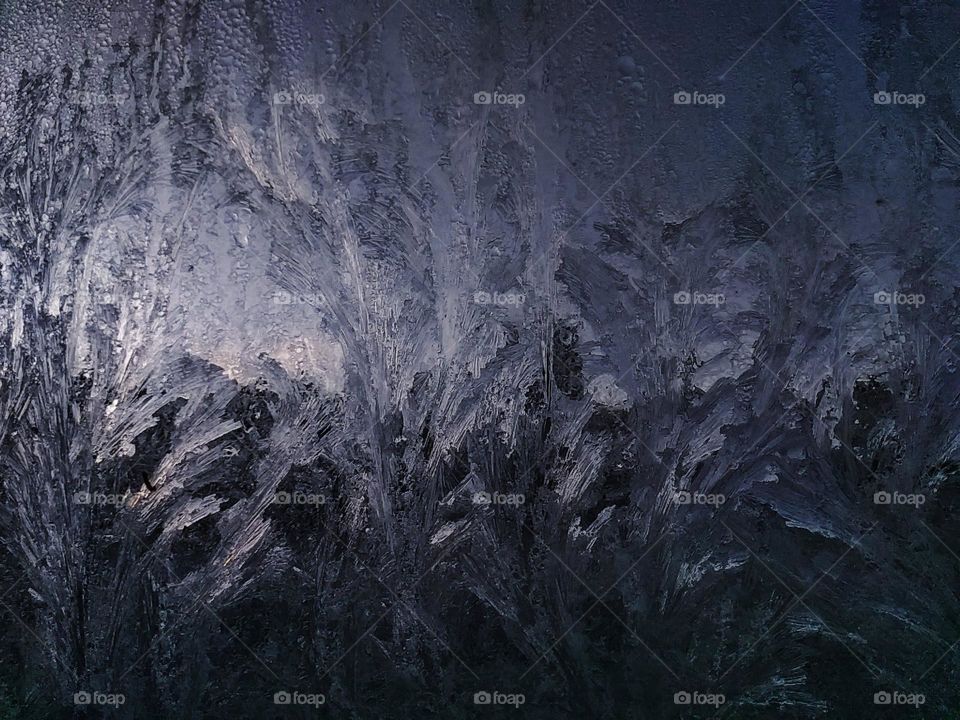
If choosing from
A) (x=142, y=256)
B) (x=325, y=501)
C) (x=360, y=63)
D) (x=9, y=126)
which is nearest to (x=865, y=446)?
(x=325, y=501)

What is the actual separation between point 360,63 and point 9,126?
2.60ft

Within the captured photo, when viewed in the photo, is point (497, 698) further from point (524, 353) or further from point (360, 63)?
point (360, 63)

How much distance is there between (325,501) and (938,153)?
1.53m

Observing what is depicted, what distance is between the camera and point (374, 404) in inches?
55.8

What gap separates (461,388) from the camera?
1418 millimetres

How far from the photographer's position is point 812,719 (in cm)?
141

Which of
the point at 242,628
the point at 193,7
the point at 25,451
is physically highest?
the point at 193,7

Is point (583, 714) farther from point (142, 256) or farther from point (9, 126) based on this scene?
point (9, 126)

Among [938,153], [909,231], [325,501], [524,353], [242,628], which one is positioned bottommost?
[242,628]

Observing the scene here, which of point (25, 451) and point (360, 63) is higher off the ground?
point (360, 63)

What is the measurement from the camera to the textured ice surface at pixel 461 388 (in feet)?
4.61

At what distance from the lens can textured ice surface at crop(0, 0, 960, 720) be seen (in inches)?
55.3

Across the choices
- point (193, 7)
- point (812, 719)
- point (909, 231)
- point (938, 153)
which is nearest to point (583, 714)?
point (812, 719)

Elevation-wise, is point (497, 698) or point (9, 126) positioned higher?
point (9, 126)
